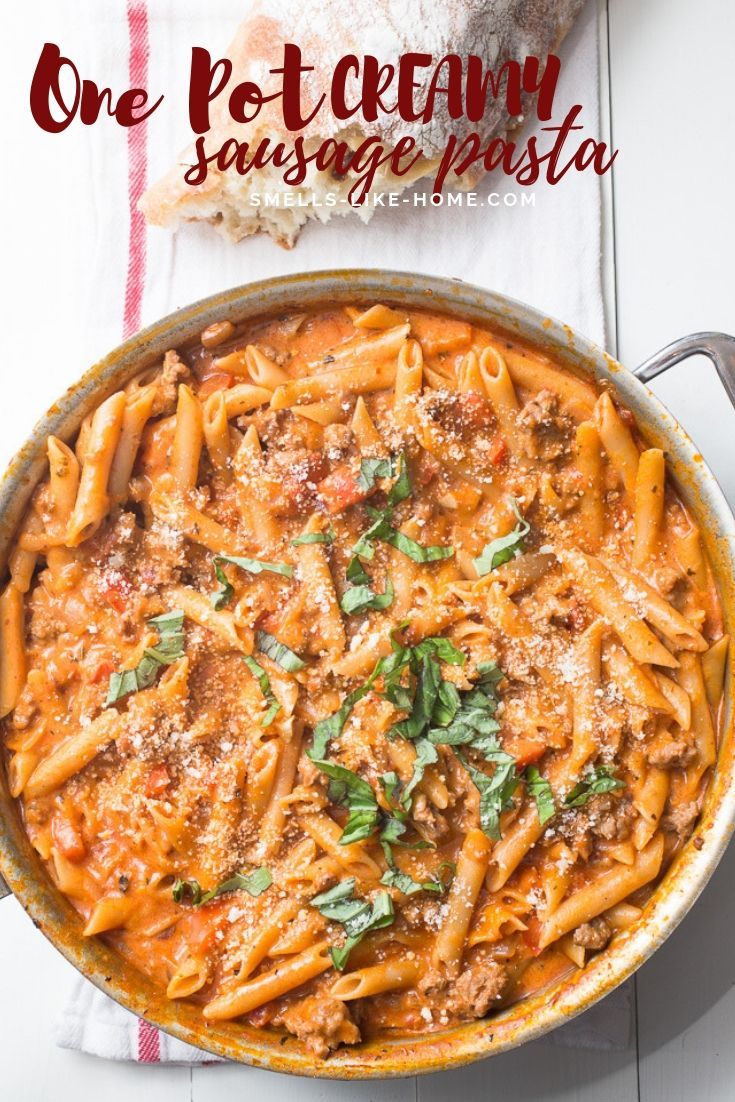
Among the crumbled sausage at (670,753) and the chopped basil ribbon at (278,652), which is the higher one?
the chopped basil ribbon at (278,652)

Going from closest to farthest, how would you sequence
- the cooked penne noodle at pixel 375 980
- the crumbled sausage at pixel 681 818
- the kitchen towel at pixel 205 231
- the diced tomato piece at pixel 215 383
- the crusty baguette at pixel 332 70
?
1. the cooked penne noodle at pixel 375 980
2. the crumbled sausage at pixel 681 818
3. the diced tomato piece at pixel 215 383
4. the crusty baguette at pixel 332 70
5. the kitchen towel at pixel 205 231

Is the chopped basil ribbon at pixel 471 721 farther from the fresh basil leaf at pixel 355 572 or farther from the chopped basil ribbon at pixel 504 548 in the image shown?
the fresh basil leaf at pixel 355 572

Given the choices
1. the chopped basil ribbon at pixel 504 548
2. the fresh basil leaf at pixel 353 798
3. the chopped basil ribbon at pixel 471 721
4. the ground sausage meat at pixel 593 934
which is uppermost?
the chopped basil ribbon at pixel 504 548

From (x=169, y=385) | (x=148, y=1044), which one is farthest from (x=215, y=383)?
(x=148, y=1044)

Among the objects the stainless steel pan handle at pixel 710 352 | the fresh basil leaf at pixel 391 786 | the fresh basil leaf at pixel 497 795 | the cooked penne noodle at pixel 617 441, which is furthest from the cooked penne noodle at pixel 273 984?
the stainless steel pan handle at pixel 710 352

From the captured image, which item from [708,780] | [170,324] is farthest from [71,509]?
[708,780]

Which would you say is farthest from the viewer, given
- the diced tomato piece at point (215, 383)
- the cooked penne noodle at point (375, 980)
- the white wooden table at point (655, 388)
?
the white wooden table at point (655, 388)

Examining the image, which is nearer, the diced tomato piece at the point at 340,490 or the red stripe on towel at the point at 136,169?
the diced tomato piece at the point at 340,490

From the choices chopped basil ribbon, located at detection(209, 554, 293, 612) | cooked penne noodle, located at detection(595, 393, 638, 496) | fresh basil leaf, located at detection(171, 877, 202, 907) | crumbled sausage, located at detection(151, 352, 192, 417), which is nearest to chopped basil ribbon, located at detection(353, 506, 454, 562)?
chopped basil ribbon, located at detection(209, 554, 293, 612)
